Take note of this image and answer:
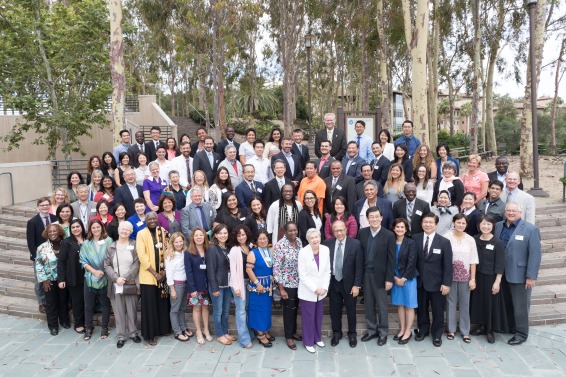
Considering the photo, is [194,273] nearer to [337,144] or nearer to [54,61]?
[337,144]

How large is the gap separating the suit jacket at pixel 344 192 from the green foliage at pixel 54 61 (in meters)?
9.56

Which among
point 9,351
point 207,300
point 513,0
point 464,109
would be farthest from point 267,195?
point 464,109

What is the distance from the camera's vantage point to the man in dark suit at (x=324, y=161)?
24.3ft

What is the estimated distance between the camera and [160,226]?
20.2 feet

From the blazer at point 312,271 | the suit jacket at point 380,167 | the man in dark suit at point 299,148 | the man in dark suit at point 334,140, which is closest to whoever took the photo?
the blazer at point 312,271

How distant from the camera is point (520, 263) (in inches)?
226

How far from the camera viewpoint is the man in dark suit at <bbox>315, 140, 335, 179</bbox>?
739cm

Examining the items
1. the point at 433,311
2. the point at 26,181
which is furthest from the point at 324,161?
the point at 26,181

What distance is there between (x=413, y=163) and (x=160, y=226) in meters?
4.15

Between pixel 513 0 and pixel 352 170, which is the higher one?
pixel 513 0

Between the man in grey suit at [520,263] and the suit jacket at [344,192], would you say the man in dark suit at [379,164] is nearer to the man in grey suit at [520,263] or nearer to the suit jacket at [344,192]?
the suit jacket at [344,192]

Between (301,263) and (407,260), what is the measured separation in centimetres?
142

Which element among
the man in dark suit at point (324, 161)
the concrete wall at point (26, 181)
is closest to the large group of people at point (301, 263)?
the man in dark suit at point (324, 161)

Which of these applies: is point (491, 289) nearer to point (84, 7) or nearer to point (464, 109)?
point (84, 7)
